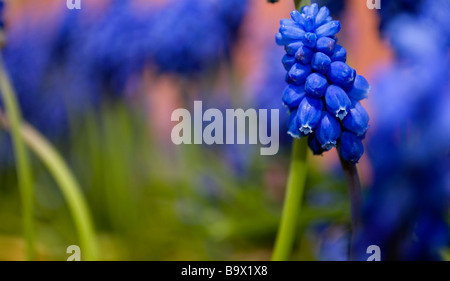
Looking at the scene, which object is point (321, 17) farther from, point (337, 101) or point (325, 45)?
point (337, 101)

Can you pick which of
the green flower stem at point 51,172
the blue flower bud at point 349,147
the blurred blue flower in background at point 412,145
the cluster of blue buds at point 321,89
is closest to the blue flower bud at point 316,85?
the cluster of blue buds at point 321,89

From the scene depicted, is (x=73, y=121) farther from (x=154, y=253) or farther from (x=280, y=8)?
(x=280, y=8)

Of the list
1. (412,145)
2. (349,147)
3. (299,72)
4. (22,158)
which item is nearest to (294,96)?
(299,72)

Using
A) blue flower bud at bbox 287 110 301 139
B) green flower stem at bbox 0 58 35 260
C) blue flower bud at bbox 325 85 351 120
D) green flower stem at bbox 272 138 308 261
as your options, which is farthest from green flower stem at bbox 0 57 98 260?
blue flower bud at bbox 325 85 351 120

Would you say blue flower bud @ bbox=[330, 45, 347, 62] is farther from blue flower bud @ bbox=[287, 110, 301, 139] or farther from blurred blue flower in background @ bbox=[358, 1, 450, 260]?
blurred blue flower in background @ bbox=[358, 1, 450, 260]

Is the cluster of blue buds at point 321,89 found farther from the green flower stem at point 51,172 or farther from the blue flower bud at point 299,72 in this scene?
the green flower stem at point 51,172

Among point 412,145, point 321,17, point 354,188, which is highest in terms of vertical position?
point 321,17

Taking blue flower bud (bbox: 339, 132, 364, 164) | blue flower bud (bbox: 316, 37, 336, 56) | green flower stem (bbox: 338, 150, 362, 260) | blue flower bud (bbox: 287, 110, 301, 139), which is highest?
blue flower bud (bbox: 316, 37, 336, 56)
